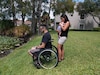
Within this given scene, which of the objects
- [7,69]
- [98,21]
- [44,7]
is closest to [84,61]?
[7,69]

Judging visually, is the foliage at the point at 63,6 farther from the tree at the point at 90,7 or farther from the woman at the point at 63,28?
the woman at the point at 63,28

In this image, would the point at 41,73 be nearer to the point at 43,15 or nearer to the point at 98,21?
the point at 43,15

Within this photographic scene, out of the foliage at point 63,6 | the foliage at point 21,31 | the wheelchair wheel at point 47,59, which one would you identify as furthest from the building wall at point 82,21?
the wheelchair wheel at point 47,59

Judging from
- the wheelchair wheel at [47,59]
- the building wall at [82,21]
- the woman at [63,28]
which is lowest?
the building wall at [82,21]

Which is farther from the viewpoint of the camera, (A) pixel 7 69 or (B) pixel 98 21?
(B) pixel 98 21

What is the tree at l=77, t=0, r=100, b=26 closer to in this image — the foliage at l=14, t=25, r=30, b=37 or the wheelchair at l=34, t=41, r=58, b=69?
the foliage at l=14, t=25, r=30, b=37

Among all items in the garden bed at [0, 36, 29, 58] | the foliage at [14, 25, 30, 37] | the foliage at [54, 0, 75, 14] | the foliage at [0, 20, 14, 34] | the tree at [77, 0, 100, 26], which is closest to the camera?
the garden bed at [0, 36, 29, 58]

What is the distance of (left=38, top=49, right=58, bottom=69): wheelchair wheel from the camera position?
7.33 m

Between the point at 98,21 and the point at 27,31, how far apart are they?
24.9 metres

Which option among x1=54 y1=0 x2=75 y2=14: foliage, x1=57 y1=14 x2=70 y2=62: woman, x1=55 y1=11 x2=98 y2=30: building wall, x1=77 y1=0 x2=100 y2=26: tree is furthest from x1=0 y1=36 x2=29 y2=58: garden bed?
x1=55 y1=11 x2=98 y2=30: building wall

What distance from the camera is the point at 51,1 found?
39.1m

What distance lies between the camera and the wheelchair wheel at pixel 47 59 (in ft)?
24.0

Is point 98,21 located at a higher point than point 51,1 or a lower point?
lower

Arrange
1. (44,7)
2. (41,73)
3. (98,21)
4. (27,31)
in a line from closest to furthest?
1. (41,73)
2. (27,31)
3. (44,7)
4. (98,21)
